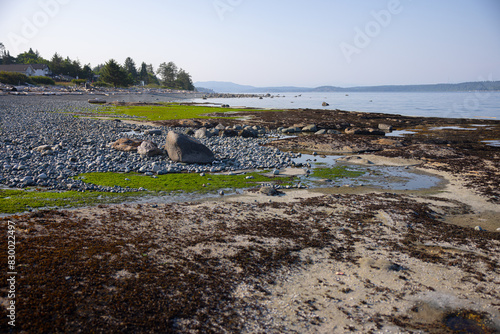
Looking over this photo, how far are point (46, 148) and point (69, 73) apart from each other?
128m

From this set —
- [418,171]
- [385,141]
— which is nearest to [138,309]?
[418,171]

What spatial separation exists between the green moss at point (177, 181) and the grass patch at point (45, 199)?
1372 millimetres

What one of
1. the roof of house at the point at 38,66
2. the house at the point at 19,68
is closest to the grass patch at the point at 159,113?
the house at the point at 19,68

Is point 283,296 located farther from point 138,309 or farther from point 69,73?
point 69,73

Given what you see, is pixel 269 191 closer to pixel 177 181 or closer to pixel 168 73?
pixel 177 181

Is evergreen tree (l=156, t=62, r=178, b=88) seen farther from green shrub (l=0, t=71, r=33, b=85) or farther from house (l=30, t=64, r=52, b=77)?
green shrub (l=0, t=71, r=33, b=85)

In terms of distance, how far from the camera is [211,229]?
Answer: 902 cm

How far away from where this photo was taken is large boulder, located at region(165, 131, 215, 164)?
1708 centimetres

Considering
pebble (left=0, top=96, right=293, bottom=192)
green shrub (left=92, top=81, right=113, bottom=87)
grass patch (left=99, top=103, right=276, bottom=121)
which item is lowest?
pebble (left=0, top=96, right=293, bottom=192)

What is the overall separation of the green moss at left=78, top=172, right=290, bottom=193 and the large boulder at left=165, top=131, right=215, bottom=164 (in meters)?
2.12

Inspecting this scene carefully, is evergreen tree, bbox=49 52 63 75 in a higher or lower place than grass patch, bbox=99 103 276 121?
higher

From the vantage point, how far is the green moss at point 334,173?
16328 mm

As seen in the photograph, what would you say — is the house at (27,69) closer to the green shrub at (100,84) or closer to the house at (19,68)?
the house at (19,68)

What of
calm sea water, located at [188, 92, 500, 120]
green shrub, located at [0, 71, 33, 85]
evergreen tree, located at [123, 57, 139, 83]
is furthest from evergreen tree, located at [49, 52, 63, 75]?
calm sea water, located at [188, 92, 500, 120]
